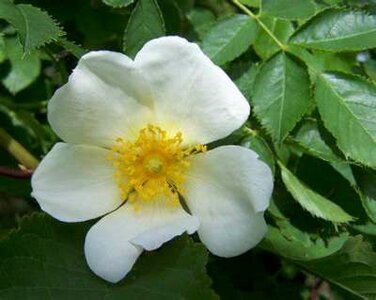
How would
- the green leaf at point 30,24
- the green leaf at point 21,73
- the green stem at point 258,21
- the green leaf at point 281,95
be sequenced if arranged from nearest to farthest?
1. the green leaf at point 30,24
2. the green leaf at point 281,95
3. the green stem at point 258,21
4. the green leaf at point 21,73

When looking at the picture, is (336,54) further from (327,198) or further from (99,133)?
(99,133)

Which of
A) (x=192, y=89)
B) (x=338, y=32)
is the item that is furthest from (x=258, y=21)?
(x=192, y=89)

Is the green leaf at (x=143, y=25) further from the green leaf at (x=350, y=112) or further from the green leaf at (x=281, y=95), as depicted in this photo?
the green leaf at (x=350, y=112)

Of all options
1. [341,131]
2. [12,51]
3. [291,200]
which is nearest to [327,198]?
[291,200]

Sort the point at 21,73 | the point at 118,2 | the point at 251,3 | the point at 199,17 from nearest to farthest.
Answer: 1. the point at 118,2
2. the point at 251,3
3. the point at 21,73
4. the point at 199,17

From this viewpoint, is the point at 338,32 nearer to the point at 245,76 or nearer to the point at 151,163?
the point at 245,76

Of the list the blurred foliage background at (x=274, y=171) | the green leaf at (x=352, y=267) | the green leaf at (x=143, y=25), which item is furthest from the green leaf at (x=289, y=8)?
the green leaf at (x=352, y=267)
